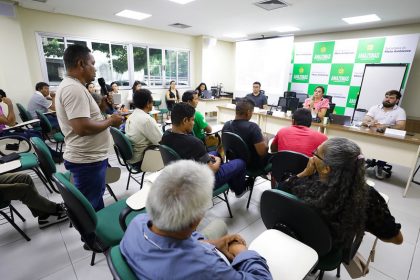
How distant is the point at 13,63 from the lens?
4.46 meters

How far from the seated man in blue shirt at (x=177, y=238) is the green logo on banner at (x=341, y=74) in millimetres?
6524

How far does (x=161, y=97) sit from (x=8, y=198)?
19.5ft

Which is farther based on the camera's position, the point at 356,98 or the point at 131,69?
the point at 131,69

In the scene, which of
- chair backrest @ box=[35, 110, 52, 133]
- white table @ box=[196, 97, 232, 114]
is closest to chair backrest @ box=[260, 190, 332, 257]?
chair backrest @ box=[35, 110, 52, 133]

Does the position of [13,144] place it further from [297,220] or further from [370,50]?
[370,50]

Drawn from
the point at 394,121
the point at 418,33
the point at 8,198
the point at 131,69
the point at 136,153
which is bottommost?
the point at 8,198

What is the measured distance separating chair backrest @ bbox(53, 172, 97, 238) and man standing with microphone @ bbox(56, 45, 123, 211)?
348 millimetres

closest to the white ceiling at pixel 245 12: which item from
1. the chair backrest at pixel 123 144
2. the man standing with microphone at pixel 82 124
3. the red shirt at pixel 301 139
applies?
the red shirt at pixel 301 139

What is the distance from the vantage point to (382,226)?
43.1 inches

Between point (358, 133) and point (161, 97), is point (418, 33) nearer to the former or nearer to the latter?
point (358, 133)

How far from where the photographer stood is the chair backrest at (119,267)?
661 millimetres

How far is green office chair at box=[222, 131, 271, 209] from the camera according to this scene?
218 centimetres

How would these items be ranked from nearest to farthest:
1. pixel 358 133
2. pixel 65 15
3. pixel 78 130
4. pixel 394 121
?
pixel 78 130 → pixel 358 133 → pixel 394 121 → pixel 65 15

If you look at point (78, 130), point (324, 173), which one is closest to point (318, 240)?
point (324, 173)
